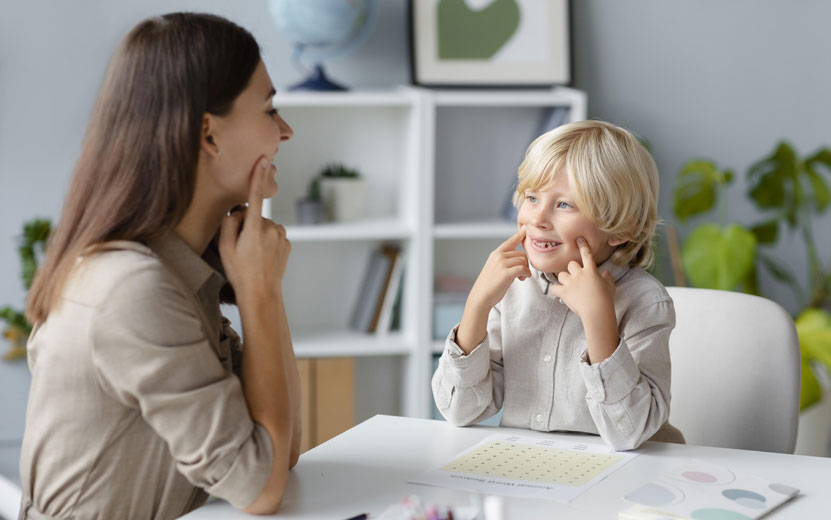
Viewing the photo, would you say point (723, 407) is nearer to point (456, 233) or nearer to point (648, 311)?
point (648, 311)

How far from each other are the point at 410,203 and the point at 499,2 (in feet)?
2.31

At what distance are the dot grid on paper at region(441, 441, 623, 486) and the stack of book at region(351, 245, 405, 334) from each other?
5.35ft

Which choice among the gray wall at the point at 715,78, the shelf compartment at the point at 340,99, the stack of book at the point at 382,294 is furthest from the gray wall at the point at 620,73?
the stack of book at the point at 382,294

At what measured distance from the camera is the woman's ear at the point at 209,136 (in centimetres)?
109

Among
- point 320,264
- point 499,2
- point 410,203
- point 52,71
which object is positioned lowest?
point 320,264

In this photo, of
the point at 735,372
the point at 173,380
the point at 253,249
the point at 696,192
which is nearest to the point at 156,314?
the point at 173,380

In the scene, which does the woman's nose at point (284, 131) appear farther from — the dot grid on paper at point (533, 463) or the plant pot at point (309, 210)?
the plant pot at point (309, 210)

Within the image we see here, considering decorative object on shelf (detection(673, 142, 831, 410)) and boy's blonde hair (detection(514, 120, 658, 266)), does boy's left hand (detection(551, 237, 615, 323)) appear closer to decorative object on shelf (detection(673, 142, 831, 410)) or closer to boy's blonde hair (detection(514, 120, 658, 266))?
boy's blonde hair (detection(514, 120, 658, 266))

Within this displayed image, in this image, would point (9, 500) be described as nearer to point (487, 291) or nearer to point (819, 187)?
point (487, 291)

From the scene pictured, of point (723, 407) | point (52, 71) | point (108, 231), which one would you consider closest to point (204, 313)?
point (108, 231)

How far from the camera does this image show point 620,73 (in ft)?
10.4

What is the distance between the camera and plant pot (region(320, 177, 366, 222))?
291 cm

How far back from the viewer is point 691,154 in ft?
10.7

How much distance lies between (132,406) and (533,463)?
20.8 inches
